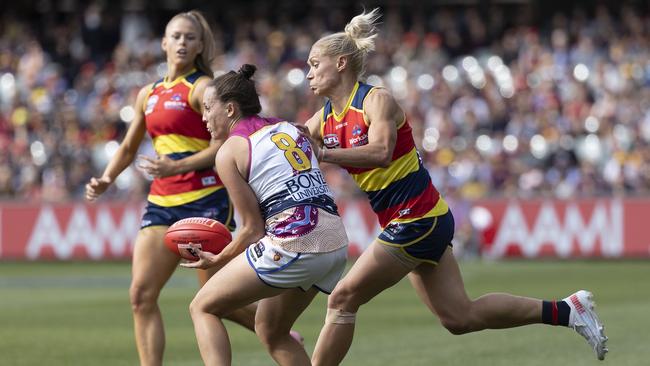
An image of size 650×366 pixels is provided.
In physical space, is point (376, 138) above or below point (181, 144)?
above

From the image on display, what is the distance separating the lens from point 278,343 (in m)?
7.23

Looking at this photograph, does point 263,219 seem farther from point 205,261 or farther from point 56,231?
point 56,231

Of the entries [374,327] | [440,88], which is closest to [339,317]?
[374,327]

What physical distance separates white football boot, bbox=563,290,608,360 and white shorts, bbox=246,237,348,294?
2.02m

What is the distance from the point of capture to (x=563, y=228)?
23484 millimetres

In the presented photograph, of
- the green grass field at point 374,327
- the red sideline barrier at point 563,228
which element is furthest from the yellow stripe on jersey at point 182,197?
the red sideline barrier at point 563,228

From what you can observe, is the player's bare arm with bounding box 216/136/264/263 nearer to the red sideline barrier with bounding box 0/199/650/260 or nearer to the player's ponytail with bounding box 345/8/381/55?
the player's ponytail with bounding box 345/8/381/55

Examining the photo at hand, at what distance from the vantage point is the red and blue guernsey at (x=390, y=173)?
7543mm

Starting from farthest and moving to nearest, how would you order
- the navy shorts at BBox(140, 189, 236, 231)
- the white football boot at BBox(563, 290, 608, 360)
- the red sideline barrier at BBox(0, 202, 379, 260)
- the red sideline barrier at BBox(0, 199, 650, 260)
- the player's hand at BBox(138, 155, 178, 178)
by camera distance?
the red sideline barrier at BBox(0, 202, 379, 260)
the red sideline barrier at BBox(0, 199, 650, 260)
the navy shorts at BBox(140, 189, 236, 231)
the white football boot at BBox(563, 290, 608, 360)
the player's hand at BBox(138, 155, 178, 178)

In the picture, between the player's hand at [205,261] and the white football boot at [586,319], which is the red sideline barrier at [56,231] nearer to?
the white football boot at [586,319]

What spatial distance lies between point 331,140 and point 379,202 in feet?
1.62

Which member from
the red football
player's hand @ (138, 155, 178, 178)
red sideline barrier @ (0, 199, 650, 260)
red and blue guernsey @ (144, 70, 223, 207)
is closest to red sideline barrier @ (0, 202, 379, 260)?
red sideline barrier @ (0, 199, 650, 260)

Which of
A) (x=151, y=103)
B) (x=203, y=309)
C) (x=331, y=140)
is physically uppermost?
(x=151, y=103)

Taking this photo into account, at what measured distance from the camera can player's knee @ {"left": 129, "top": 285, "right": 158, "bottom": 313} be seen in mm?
8258
